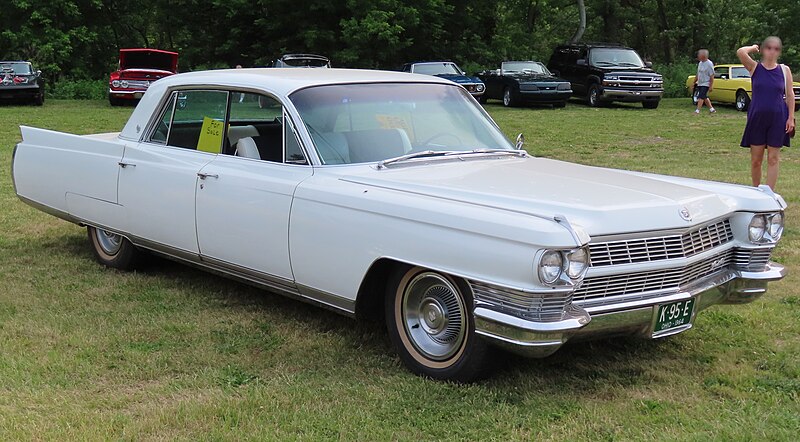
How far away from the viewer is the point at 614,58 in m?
24.7

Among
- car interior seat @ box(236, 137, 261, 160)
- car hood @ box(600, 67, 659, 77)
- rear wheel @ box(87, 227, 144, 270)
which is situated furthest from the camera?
car hood @ box(600, 67, 659, 77)

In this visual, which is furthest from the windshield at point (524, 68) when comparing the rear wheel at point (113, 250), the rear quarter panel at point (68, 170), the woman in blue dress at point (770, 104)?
the rear wheel at point (113, 250)

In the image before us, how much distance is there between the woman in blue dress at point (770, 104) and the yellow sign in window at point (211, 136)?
5.07 m

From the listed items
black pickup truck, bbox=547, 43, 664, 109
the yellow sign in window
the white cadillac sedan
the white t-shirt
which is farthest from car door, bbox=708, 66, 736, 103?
the yellow sign in window

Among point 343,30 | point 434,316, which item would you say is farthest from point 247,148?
point 343,30

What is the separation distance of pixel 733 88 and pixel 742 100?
1.99ft

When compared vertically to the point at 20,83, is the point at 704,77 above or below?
above

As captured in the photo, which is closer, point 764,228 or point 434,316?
point 434,316

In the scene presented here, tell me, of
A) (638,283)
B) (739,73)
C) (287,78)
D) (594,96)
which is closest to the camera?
(638,283)

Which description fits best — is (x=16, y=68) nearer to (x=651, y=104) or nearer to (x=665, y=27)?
(x=651, y=104)

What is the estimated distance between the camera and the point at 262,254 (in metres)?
4.69

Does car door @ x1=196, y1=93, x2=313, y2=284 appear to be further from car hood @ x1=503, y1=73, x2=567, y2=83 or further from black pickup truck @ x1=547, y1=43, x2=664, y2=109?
black pickup truck @ x1=547, y1=43, x2=664, y2=109

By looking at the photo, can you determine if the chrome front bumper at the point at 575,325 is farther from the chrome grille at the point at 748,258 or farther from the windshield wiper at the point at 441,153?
the windshield wiper at the point at 441,153

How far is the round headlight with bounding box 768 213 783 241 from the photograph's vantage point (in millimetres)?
4398
